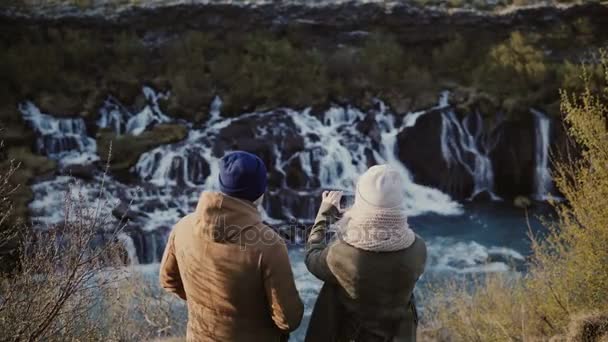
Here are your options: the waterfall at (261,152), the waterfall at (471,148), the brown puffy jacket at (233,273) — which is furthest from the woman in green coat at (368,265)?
the waterfall at (471,148)

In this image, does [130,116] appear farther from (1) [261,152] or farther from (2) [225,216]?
(2) [225,216]

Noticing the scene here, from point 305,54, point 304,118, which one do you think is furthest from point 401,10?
point 304,118

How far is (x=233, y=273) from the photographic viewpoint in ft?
9.02

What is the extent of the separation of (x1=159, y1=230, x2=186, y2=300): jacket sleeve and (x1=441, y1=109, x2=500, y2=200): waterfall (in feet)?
42.8

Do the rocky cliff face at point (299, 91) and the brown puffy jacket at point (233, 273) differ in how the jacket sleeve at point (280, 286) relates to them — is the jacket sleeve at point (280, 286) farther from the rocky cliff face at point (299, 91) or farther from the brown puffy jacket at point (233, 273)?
the rocky cliff face at point (299, 91)

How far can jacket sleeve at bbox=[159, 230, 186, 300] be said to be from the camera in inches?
118

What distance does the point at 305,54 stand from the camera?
19.0 meters

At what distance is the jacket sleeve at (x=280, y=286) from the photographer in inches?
105

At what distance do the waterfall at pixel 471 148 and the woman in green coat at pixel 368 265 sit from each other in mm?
12768

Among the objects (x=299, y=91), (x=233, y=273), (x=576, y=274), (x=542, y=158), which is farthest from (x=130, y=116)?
(x=233, y=273)

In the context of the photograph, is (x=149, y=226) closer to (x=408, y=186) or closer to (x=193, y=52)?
(x=408, y=186)

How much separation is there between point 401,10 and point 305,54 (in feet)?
11.2

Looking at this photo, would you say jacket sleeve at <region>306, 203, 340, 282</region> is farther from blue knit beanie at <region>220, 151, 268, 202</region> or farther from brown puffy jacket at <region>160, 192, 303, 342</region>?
blue knit beanie at <region>220, 151, 268, 202</region>

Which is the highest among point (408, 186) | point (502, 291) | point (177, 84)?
point (177, 84)
